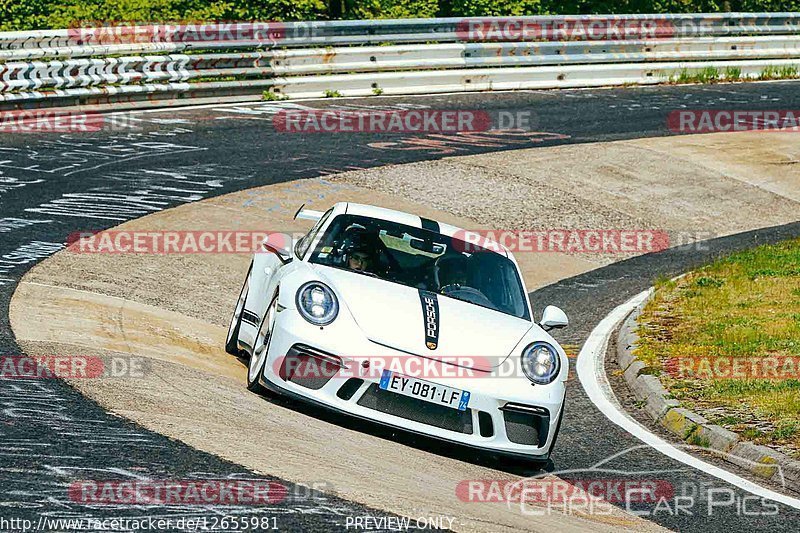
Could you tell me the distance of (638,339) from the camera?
36.9ft

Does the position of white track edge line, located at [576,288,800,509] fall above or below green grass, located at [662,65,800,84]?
below

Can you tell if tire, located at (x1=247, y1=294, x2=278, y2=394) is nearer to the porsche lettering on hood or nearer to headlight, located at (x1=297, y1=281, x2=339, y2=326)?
headlight, located at (x1=297, y1=281, x2=339, y2=326)

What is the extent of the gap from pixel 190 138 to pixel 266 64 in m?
3.76

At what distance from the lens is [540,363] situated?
777 cm

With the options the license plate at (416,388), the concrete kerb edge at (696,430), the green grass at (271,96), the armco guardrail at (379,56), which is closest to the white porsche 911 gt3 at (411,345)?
the license plate at (416,388)

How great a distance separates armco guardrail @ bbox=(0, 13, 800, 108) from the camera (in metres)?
19.5

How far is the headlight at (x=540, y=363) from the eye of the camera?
7.68m

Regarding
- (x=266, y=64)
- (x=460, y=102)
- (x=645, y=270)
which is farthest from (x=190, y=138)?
(x=645, y=270)

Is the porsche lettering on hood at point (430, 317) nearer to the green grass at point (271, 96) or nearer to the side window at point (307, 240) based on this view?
the side window at point (307, 240)

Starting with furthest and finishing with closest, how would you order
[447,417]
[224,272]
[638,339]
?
[224,272] → [638,339] → [447,417]

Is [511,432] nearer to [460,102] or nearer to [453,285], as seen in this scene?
[453,285]

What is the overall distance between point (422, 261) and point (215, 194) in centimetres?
702

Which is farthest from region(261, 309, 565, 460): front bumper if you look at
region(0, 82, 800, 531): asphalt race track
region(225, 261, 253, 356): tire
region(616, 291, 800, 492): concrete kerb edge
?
region(225, 261, 253, 356): tire

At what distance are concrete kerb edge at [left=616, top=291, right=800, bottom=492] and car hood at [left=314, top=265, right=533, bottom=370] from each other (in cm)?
146
